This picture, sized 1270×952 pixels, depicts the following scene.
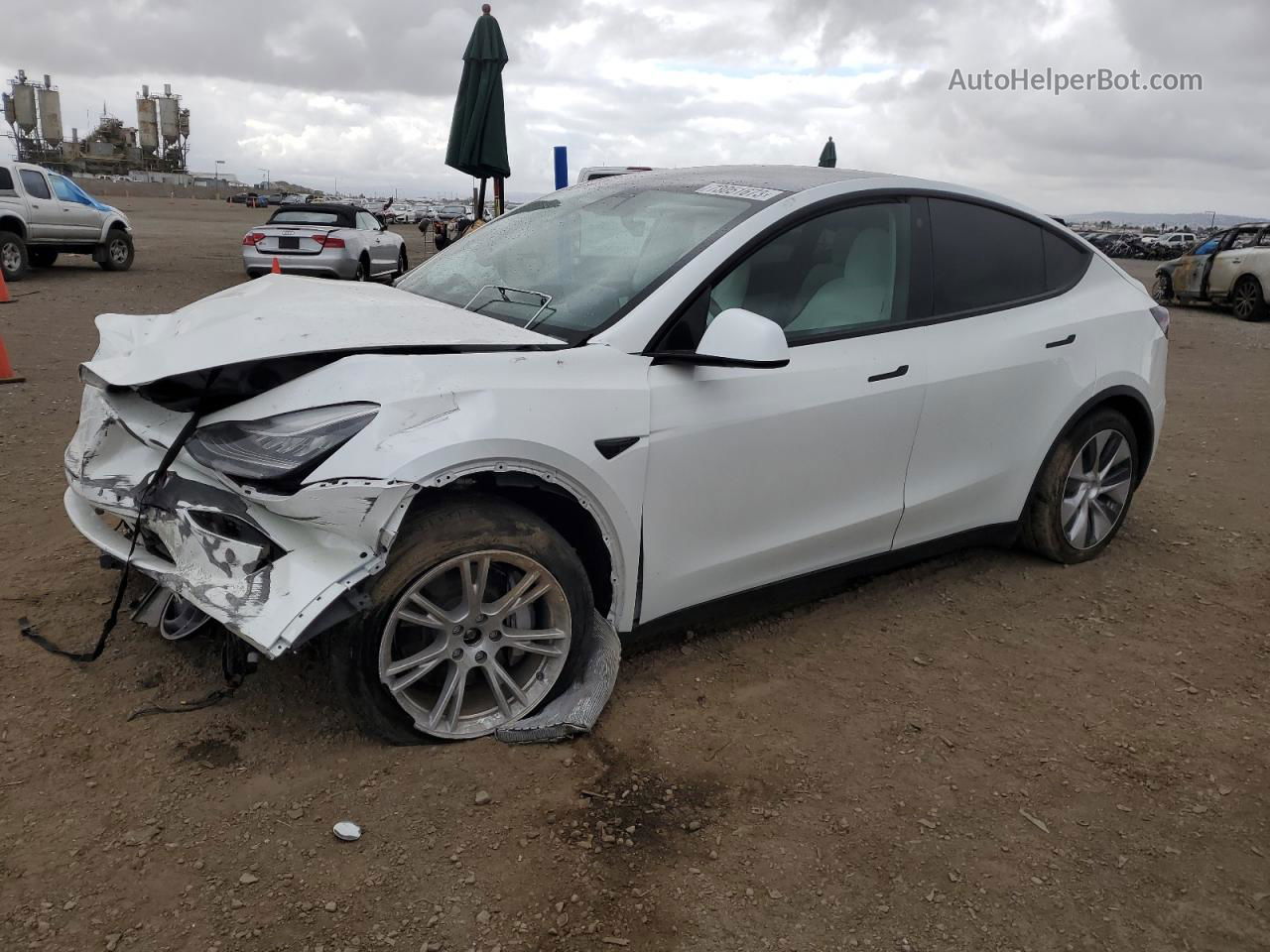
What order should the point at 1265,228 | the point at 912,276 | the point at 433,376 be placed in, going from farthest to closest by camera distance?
the point at 1265,228 → the point at 912,276 → the point at 433,376

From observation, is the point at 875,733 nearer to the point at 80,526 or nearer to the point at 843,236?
the point at 843,236

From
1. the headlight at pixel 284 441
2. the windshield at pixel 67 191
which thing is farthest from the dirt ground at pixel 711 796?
the windshield at pixel 67 191

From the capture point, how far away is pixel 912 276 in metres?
3.61

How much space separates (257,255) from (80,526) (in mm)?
13202

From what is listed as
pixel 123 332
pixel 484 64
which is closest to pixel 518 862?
Answer: pixel 123 332

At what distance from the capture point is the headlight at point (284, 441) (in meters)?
2.46

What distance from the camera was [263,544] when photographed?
2.53 m

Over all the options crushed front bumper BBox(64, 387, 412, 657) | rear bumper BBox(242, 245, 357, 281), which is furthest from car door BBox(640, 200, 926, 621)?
rear bumper BBox(242, 245, 357, 281)

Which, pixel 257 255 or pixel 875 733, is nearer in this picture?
pixel 875 733

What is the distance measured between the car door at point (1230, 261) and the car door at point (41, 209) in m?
18.9

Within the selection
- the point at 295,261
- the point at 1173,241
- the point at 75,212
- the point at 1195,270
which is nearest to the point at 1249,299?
the point at 1195,270

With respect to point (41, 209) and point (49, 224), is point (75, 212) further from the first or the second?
point (41, 209)

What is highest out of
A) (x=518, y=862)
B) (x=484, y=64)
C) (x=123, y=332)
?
(x=484, y=64)

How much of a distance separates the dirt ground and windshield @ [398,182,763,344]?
1225mm
